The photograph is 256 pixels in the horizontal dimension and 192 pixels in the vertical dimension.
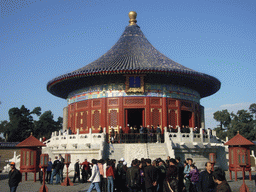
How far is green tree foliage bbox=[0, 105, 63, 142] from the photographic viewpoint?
160 ft

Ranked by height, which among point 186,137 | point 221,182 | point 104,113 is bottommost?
point 221,182

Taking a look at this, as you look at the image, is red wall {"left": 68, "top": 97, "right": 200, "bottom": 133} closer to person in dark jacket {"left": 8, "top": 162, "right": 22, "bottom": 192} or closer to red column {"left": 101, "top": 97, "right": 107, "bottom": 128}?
red column {"left": 101, "top": 97, "right": 107, "bottom": 128}

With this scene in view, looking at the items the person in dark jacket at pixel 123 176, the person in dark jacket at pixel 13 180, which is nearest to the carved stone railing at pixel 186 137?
Answer: the person in dark jacket at pixel 123 176

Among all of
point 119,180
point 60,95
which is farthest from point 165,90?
point 119,180

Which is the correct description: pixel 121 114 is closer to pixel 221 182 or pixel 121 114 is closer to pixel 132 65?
pixel 132 65

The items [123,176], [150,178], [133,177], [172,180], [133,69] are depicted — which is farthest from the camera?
[133,69]

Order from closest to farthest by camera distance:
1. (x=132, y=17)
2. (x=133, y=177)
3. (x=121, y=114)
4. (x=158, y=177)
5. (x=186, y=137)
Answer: (x=158, y=177)
(x=133, y=177)
(x=186, y=137)
(x=121, y=114)
(x=132, y=17)

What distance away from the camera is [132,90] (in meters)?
27.5

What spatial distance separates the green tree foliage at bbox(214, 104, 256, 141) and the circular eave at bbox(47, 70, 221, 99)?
15450 millimetres

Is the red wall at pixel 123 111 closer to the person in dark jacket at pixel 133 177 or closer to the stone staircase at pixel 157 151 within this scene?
the stone staircase at pixel 157 151

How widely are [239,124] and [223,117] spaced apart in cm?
484

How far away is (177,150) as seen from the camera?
2175 centimetres

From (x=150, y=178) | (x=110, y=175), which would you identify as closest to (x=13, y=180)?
(x=110, y=175)

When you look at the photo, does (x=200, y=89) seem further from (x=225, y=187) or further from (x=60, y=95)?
(x=225, y=187)
